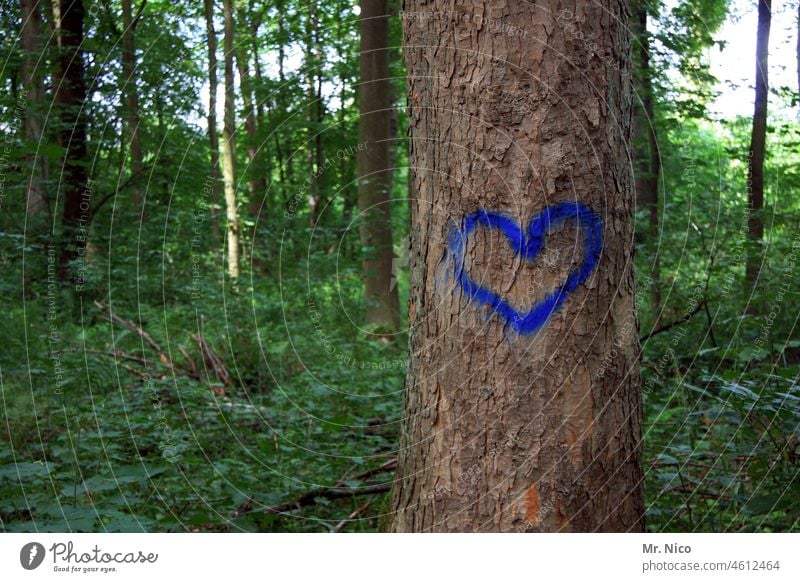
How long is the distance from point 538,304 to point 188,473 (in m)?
2.51

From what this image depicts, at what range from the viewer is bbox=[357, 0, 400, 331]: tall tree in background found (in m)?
9.99

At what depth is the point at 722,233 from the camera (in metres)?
8.30

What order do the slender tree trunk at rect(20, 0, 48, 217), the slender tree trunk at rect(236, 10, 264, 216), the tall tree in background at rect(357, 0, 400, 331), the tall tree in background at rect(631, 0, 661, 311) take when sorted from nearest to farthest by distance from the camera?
the tall tree in background at rect(631, 0, 661, 311)
the slender tree trunk at rect(20, 0, 48, 217)
the tall tree in background at rect(357, 0, 400, 331)
the slender tree trunk at rect(236, 10, 264, 216)

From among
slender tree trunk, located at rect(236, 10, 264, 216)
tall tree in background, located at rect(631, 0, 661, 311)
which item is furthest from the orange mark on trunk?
slender tree trunk, located at rect(236, 10, 264, 216)

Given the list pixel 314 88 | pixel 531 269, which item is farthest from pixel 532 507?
pixel 314 88

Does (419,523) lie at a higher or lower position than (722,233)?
lower

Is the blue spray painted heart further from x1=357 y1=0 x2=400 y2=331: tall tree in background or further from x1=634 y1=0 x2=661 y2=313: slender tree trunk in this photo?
x1=357 y1=0 x2=400 y2=331: tall tree in background
